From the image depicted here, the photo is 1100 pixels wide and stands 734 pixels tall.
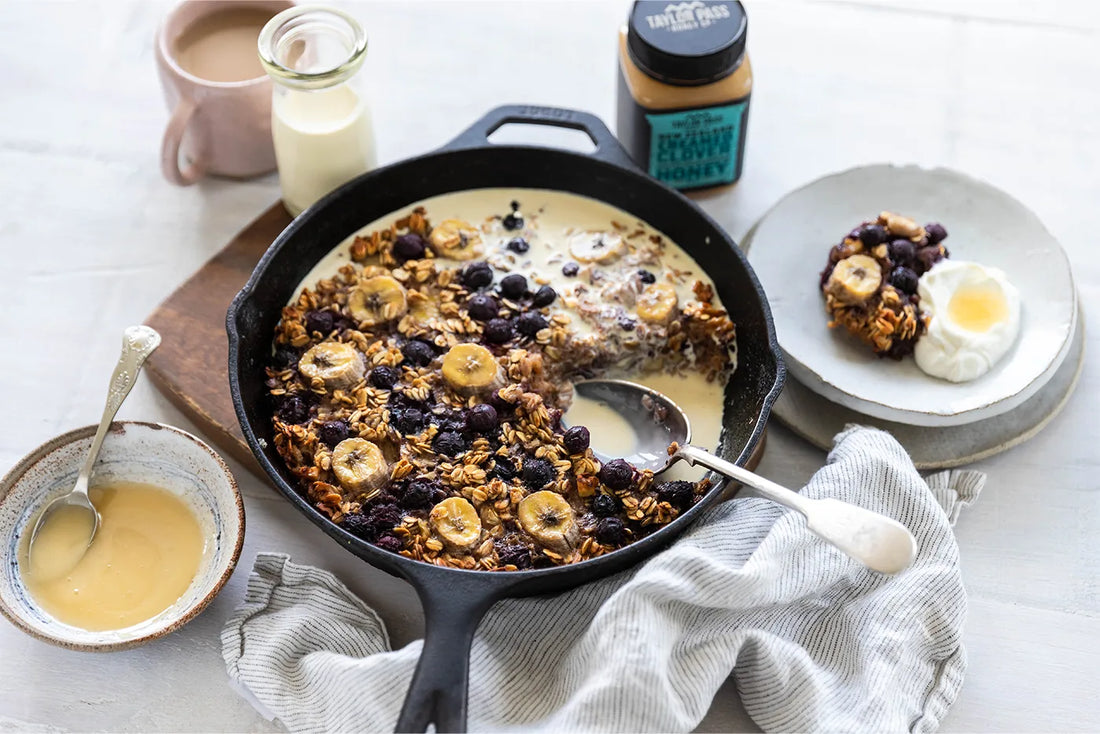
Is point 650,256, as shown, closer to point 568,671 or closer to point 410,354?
point 410,354

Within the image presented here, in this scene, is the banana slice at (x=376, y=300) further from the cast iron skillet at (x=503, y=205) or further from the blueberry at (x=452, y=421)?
the blueberry at (x=452, y=421)

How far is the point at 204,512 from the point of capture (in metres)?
2.34

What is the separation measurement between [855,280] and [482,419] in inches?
36.1

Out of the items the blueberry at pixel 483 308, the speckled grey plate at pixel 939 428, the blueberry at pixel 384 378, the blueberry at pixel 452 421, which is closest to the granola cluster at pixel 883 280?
the speckled grey plate at pixel 939 428

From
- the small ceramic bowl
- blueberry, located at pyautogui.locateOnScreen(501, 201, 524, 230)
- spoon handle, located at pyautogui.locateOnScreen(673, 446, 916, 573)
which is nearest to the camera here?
spoon handle, located at pyautogui.locateOnScreen(673, 446, 916, 573)

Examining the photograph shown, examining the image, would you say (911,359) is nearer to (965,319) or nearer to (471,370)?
(965,319)

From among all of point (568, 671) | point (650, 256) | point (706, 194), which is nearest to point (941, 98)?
point (706, 194)

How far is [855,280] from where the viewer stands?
261 cm

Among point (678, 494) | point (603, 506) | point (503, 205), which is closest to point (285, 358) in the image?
point (503, 205)

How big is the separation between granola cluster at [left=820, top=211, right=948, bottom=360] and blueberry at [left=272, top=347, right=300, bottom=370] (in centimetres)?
119

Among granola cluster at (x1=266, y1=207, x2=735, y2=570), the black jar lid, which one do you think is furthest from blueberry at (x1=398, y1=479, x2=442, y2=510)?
the black jar lid

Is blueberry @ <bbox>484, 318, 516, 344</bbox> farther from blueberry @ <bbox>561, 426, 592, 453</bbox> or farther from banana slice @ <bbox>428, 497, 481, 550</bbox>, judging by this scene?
banana slice @ <bbox>428, 497, 481, 550</bbox>

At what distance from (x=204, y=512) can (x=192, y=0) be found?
135 cm

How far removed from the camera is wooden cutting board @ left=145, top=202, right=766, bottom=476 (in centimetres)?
251
